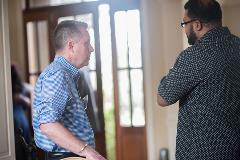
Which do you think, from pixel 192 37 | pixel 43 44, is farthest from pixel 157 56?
pixel 192 37

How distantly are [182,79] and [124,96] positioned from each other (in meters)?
2.77

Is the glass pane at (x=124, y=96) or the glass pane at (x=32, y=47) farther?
the glass pane at (x=32, y=47)

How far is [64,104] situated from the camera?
4.17ft

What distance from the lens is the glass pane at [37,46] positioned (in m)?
4.51

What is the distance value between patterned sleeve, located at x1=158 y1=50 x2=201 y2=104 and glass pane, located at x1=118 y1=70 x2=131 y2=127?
2.71 metres

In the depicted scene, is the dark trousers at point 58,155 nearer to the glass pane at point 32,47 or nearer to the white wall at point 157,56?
the white wall at point 157,56

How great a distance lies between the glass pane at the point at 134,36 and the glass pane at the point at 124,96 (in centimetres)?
18

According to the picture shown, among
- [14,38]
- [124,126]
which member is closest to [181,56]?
[124,126]

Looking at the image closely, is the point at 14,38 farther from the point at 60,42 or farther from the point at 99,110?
the point at 60,42

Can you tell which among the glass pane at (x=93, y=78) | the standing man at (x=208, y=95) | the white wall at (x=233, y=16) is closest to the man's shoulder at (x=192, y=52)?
the standing man at (x=208, y=95)

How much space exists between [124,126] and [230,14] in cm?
175

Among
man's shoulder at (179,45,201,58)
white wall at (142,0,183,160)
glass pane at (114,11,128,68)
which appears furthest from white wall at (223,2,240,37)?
man's shoulder at (179,45,201,58)

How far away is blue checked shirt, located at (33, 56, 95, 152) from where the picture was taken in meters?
1.25

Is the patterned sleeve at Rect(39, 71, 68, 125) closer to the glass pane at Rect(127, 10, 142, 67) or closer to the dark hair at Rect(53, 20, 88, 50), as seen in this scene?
the dark hair at Rect(53, 20, 88, 50)
